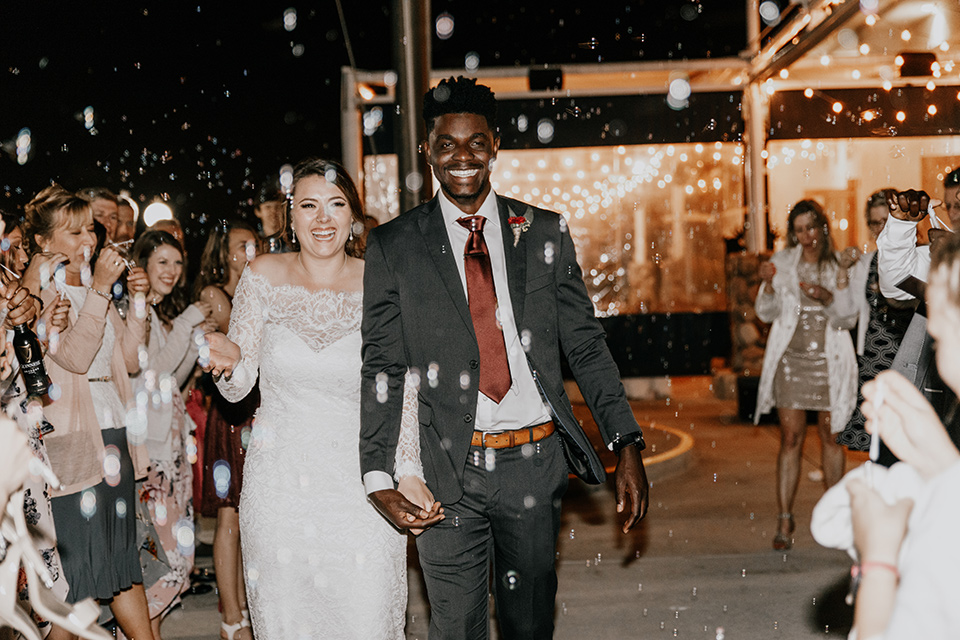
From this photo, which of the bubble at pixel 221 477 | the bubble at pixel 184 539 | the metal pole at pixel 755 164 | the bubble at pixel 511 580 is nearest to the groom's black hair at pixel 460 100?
the bubble at pixel 511 580

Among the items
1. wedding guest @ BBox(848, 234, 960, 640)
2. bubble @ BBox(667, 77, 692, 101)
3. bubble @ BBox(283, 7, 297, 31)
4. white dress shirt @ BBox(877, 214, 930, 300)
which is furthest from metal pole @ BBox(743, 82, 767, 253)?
wedding guest @ BBox(848, 234, 960, 640)

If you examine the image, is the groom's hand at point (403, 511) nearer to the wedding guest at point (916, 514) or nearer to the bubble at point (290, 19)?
the wedding guest at point (916, 514)

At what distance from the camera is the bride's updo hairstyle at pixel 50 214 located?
3613 mm

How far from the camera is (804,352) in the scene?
5.59 meters

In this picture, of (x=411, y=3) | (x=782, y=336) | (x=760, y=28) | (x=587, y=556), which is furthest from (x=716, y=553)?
(x=760, y=28)

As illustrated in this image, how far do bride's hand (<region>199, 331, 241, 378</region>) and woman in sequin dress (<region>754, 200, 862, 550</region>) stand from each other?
383 centimetres

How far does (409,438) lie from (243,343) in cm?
75

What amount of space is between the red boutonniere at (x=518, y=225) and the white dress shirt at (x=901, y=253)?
1.52 meters

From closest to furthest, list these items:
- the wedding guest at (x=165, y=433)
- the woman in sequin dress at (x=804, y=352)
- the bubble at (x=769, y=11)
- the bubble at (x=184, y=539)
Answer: the wedding guest at (x=165, y=433)
the bubble at (x=184, y=539)
the woman in sequin dress at (x=804, y=352)
the bubble at (x=769, y=11)

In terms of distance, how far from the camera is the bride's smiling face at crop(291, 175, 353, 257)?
3131mm

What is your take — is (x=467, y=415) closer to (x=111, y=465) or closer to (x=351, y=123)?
(x=111, y=465)

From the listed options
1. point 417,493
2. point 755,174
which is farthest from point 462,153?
point 755,174

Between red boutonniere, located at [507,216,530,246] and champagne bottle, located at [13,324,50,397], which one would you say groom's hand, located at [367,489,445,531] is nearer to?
red boutonniere, located at [507,216,530,246]

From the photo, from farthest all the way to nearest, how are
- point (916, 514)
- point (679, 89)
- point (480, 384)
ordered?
point (679, 89) < point (480, 384) < point (916, 514)
